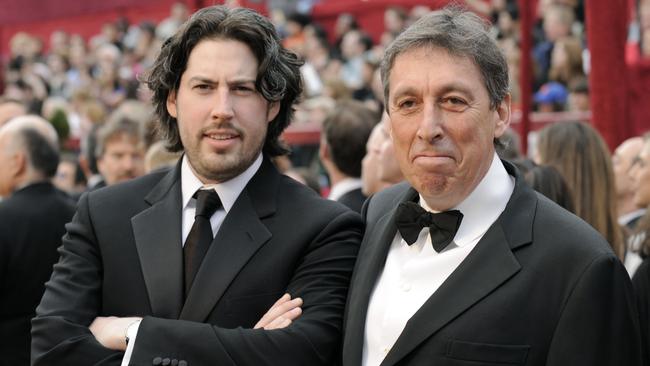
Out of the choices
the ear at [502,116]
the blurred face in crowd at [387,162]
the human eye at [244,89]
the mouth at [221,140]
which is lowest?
the blurred face in crowd at [387,162]

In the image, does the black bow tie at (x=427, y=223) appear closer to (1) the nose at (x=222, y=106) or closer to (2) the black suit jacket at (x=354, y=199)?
(1) the nose at (x=222, y=106)

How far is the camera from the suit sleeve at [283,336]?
272 centimetres

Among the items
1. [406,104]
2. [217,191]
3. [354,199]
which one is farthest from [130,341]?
[354,199]

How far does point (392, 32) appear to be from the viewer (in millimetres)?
12984

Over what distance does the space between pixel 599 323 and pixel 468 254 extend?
389 millimetres

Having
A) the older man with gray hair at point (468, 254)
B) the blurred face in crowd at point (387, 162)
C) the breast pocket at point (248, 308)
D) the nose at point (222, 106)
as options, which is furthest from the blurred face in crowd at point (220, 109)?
the blurred face in crowd at point (387, 162)

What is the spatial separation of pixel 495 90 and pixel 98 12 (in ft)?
66.2

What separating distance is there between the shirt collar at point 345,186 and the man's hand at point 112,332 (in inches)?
90.0

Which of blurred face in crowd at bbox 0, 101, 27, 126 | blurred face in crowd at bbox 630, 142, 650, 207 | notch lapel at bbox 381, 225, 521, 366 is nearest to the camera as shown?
notch lapel at bbox 381, 225, 521, 366

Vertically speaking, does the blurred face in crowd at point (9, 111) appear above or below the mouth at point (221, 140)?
above

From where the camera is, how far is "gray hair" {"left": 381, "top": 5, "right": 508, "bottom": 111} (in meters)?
2.52

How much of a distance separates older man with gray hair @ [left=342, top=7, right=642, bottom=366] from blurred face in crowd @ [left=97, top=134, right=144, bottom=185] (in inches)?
129

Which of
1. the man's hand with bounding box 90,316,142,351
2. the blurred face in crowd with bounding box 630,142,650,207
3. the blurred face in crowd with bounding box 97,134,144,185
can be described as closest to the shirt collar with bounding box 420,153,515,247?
the man's hand with bounding box 90,316,142,351

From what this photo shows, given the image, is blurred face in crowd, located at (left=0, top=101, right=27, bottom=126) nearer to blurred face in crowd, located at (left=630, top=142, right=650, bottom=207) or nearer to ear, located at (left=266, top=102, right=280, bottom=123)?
ear, located at (left=266, top=102, right=280, bottom=123)
